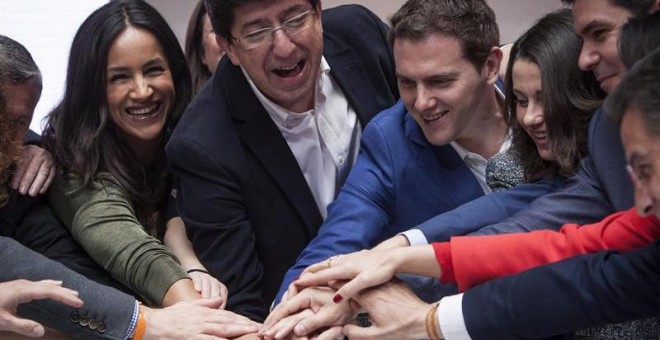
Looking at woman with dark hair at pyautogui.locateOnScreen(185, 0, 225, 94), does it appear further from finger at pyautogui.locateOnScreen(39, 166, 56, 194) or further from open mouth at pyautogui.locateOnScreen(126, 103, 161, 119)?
finger at pyautogui.locateOnScreen(39, 166, 56, 194)

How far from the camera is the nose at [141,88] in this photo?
2.38m

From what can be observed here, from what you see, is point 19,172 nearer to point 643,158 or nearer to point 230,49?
point 230,49

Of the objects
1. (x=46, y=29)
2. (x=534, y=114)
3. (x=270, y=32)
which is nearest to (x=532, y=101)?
(x=534, y=114)

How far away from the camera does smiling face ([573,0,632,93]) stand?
68.3 inches

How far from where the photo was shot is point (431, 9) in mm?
2113

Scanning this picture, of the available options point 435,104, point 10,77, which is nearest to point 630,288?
point 435,104

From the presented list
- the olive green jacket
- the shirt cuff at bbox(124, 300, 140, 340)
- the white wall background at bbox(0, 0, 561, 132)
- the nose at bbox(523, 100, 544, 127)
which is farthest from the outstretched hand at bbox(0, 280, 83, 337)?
the white wall background at bbox(0, 0, 561, 132)

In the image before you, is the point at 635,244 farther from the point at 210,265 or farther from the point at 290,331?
the point at 210,265

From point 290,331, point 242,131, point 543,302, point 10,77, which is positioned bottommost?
point 290,331

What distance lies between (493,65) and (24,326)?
113cm

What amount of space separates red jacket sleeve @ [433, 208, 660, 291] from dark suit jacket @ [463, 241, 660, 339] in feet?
0.19

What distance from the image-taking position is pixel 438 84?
2.09 meters

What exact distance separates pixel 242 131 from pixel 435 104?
45cm

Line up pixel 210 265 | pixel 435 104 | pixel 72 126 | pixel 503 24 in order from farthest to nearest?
1. pixel 503 24
2. pixel 72 126
3. pixel 210 265
4. pixel 435 104
